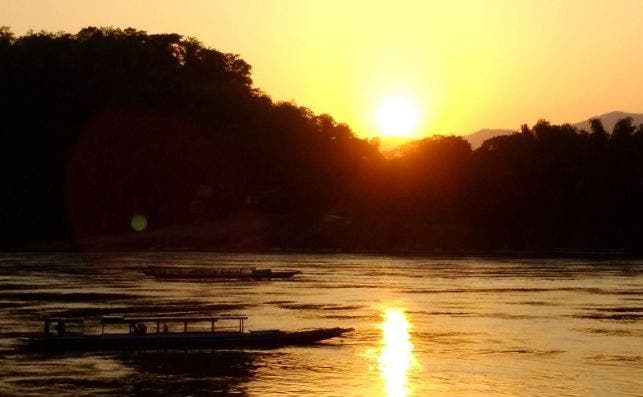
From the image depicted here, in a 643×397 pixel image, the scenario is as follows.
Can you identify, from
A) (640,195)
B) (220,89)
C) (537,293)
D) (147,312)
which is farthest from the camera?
(220,89)

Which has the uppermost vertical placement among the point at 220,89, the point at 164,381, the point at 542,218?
the point at 220,89

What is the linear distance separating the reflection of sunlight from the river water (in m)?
0.09

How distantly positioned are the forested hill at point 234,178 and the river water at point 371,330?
97.8 ft

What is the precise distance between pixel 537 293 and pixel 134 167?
7112cm

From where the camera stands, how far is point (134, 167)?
143750 mm

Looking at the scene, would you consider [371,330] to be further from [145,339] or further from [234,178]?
[234,178]

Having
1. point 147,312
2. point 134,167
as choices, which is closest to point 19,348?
point 147,312

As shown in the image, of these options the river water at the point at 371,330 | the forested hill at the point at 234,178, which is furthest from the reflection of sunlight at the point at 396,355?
the forested hill at the point at 234,178

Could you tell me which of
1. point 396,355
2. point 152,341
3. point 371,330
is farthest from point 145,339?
point 371,330

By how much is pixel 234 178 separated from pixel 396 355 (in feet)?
328

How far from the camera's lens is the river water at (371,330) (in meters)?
44.2

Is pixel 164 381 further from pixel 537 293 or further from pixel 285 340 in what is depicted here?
pixel 537 293

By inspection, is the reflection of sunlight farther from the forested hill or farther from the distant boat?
the forested hill

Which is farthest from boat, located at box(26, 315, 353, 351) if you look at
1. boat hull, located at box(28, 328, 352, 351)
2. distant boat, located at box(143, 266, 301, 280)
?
distant boat, located at box(143, 266, 301, 280)
